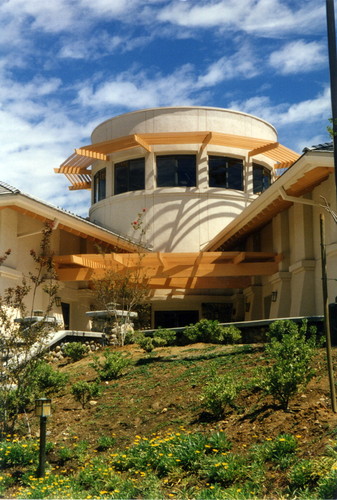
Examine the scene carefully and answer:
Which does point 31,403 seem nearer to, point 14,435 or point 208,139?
point 14,435

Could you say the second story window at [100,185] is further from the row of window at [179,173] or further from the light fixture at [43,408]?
the light fixture at [43,408]

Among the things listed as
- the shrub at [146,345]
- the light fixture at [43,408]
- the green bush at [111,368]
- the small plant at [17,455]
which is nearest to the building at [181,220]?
the shrub at [146,345]

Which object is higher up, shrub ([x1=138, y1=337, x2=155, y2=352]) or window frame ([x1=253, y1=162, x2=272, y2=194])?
window frame ([x1=253, y1=162, x2=272, y2=194])

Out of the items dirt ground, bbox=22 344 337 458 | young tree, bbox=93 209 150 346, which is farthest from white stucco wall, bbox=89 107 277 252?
dirt ground, bbox=22 344 337 458

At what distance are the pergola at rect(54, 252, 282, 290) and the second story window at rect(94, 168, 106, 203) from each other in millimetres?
6363

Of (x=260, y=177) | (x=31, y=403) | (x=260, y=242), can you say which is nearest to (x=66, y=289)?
(x=260, y=242)

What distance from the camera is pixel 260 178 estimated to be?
30.3 m

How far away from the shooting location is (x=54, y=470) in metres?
9.95

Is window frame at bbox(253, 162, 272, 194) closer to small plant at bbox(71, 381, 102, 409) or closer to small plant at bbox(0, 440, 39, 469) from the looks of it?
small plant at bbox(71, 381, 102, 409)

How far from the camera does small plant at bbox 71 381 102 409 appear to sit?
41.2 ft

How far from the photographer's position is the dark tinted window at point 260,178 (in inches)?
1180

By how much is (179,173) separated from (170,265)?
583 centimetres

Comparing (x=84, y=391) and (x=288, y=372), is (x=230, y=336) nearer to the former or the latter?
(x=84, y=391)

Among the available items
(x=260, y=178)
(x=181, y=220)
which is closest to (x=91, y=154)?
(x=181, y=220)
